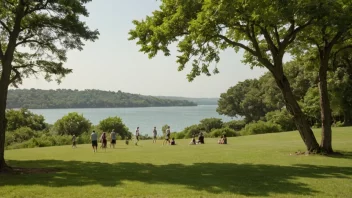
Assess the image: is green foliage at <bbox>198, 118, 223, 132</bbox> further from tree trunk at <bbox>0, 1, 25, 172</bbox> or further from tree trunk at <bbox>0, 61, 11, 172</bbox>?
tree trunk at <bbox>0, 61, 11, 172</bbox>

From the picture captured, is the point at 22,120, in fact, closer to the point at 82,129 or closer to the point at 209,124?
the point at 82,129

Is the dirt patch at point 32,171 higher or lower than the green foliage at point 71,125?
Result: lower

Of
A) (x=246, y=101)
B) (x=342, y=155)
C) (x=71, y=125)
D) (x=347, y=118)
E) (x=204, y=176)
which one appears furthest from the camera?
(x=246, y=101)

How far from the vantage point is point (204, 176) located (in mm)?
14656

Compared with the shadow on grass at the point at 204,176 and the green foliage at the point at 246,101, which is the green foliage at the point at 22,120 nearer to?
the green foliage at the point at 246,101

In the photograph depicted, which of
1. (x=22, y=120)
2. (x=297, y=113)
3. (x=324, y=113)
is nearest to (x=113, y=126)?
(x=22, y=120)

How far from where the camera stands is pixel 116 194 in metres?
11.3

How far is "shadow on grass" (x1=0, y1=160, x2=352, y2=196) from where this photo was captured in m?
12.5

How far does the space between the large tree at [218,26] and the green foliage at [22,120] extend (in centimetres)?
6444

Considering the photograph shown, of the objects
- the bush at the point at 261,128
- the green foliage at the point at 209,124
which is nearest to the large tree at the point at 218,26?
the bush at the point at 261,128

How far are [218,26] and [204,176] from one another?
808cm

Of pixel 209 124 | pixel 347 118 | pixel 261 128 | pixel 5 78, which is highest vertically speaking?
pixel 5 78

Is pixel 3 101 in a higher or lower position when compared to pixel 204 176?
higher

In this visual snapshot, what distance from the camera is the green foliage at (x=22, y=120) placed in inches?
2995
